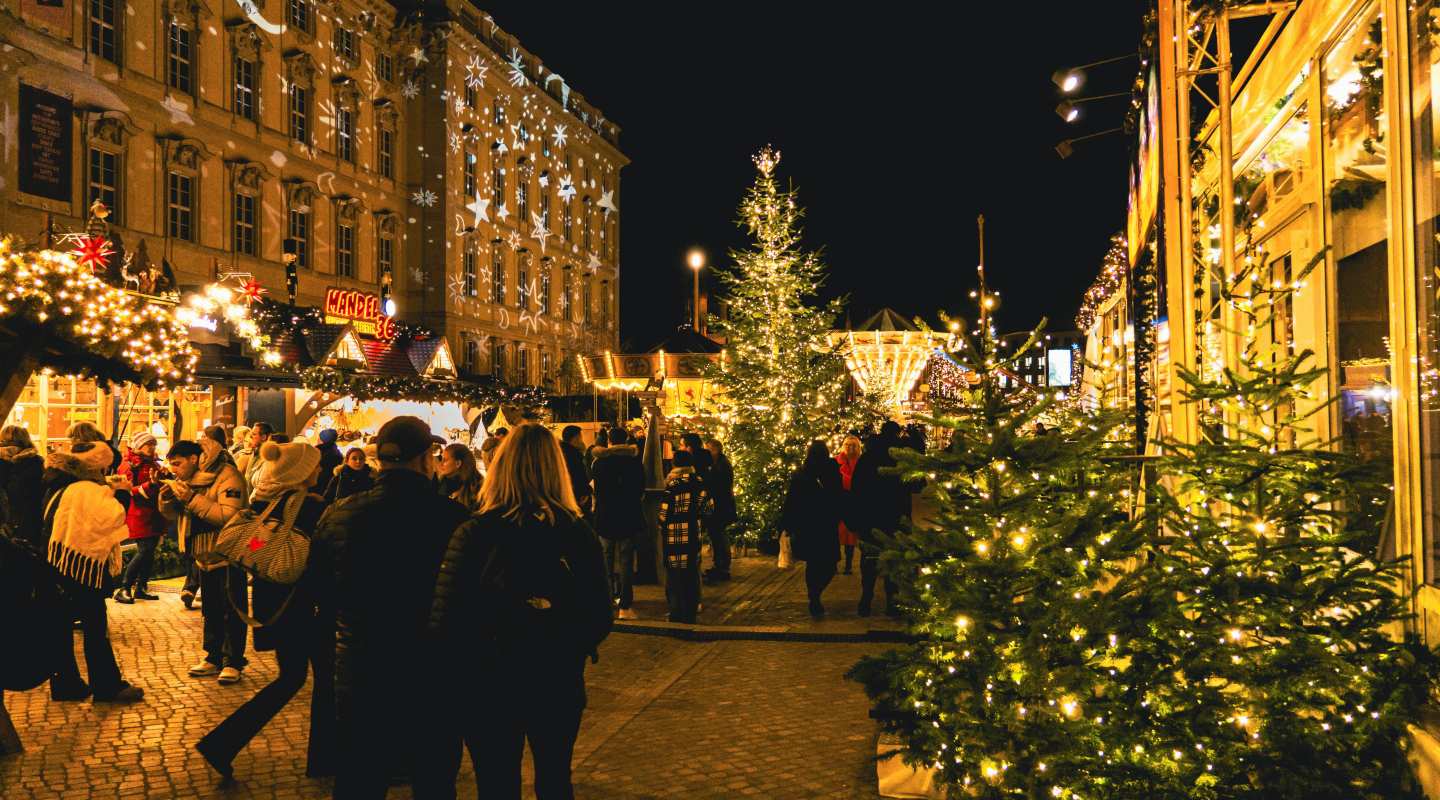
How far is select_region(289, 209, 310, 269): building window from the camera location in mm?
32594

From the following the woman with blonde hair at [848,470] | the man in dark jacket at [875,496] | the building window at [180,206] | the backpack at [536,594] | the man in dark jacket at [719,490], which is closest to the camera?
the backpack at [536,594]

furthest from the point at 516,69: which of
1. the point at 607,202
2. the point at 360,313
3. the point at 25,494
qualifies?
the point at 25,494

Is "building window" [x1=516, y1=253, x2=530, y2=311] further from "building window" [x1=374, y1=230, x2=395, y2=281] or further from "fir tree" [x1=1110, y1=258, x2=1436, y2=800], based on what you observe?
"fir tree" [x1=1110, y1=258, x2=1436, y2=800]

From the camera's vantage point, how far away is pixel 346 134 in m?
35.6

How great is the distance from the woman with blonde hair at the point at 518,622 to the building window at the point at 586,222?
5187 centimetres

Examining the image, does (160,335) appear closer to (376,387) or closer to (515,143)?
(376,387)

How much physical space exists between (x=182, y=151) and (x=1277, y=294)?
27256 millimetres

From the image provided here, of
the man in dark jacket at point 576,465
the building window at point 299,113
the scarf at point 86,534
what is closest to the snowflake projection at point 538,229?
the building window at point 299,113

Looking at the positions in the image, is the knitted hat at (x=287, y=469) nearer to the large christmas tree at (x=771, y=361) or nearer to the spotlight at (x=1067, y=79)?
the spotlight at (x=1067, y=79)

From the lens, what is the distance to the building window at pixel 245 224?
3021 cm

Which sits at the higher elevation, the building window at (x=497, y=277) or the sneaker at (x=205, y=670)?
the building window at (x=497, y=277)

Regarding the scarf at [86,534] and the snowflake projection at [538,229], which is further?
the snowflake projection at [538,229]

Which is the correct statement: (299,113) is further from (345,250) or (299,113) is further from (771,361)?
(771,361)

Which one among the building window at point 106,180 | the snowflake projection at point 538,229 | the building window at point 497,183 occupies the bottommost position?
the building window at point 106,180
